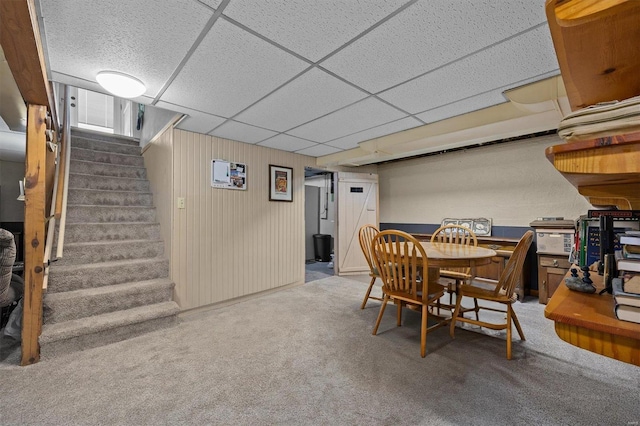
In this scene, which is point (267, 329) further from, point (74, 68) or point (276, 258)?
point (74, 68)

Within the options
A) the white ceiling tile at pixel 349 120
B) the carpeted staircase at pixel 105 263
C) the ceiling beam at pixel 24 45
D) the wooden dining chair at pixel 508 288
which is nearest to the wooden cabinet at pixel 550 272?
the wooden dining chair at pixel 508 288

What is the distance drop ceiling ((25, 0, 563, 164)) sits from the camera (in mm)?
1331

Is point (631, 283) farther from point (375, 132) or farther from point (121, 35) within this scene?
point (375, 132)

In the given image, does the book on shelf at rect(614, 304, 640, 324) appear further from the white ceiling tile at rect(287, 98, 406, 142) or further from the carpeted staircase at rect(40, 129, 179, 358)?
the carpeted staircase at rect(40, 129, 179, 358)

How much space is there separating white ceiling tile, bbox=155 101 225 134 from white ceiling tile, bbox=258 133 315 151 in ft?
2.52

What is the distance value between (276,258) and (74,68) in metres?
2.92

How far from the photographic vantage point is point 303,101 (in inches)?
93.5

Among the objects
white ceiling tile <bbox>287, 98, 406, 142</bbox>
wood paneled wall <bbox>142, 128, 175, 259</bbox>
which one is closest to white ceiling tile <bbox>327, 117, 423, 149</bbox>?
white ceiling tile <bbox>287, 98, 406, 142</bbox>

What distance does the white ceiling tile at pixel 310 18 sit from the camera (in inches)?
50.6

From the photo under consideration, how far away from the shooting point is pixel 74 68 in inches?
73.0

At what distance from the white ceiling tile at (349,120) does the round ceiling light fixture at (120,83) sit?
1.56 metres

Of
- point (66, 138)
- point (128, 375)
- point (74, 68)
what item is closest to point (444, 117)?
point (74, 68)

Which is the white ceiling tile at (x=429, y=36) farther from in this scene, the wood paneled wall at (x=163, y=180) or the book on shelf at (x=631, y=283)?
the wood paneled wall at (x=163, y=180)

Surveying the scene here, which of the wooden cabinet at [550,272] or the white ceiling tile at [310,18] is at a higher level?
the white ceiling tile at [310,18]
